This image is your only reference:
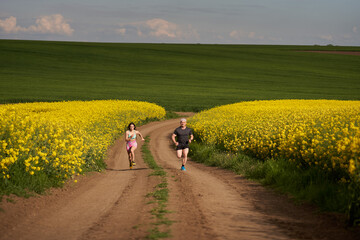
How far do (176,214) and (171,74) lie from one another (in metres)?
68.5

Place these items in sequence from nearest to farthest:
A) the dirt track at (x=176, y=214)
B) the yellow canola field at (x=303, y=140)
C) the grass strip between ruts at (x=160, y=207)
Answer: the grass strip between ruts at (x=160, y=207), the dirt track at (x=176, y=214), the yellow canola field at (x=303, y=140)

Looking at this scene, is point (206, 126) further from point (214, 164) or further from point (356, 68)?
point (356, 68)

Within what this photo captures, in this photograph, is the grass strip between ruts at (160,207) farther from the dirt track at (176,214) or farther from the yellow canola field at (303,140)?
the yellow canola field at (303,140)

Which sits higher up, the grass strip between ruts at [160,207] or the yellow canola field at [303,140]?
the yellow canola field at [303,140]

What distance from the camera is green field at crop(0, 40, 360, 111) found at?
51.5 meters

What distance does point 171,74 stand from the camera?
244 feet

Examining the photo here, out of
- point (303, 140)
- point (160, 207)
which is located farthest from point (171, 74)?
point (160, 207)

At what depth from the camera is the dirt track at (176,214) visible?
19.8 ft

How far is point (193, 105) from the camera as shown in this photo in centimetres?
4450

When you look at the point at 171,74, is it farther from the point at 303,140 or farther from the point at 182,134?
the point at 303,140

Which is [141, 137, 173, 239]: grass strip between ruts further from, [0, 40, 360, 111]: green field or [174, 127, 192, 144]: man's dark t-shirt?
[0, 40, 360, 111]: green field

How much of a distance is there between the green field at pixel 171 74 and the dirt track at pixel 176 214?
33.5 metres

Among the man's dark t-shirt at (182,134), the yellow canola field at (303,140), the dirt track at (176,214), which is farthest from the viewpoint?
the man's dark t-shirt at (182,134)

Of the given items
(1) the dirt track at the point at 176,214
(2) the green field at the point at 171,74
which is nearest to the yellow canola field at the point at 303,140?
(1) the dirt track at the point at 176,214
